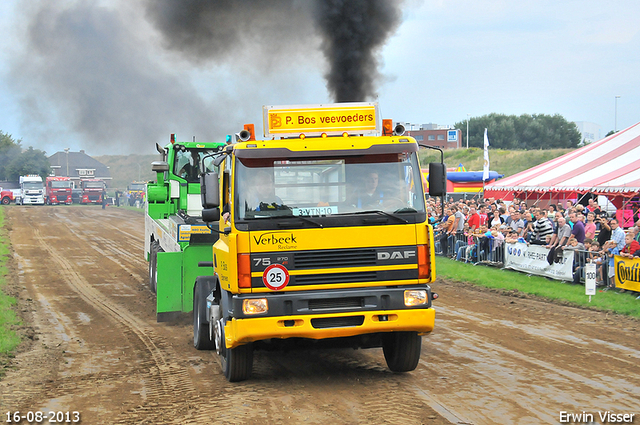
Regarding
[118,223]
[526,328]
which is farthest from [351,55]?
[118,223]

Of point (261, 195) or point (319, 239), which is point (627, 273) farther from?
point (261, 195)

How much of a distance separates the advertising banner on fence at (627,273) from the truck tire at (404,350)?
675cm

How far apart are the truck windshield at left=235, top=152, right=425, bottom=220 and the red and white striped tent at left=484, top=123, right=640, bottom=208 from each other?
11372mm

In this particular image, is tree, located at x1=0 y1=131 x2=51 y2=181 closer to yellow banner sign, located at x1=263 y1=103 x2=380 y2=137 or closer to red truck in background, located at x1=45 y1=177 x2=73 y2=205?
red truck in background, located at x1=45 y1=177 x2=73 y2=205

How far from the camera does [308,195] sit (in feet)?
21.2

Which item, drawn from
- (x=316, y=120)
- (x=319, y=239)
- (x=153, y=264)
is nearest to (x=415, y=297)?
(x=319, y=239)

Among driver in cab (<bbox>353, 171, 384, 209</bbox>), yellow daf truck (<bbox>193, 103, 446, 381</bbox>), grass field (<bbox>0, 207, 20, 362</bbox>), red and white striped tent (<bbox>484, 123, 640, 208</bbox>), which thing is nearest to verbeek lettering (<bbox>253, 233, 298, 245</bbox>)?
yellow daf truck (<bbox>193, 103, 446, 381</bbox>)

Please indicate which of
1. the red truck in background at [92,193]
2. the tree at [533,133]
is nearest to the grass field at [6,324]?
the red truck in background at [92,193]

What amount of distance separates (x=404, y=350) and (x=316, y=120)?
2.79m

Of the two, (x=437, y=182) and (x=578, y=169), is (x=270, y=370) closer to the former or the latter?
(x=437, y=182)

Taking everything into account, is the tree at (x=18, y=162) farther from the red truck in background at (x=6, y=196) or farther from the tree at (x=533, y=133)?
the tree at (x=533, y=133)

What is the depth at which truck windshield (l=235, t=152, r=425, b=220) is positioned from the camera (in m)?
6.38

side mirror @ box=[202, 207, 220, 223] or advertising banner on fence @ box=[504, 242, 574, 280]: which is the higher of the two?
side mirror @ box=[202, 207, 220, 223]

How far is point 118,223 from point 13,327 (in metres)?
25.9
